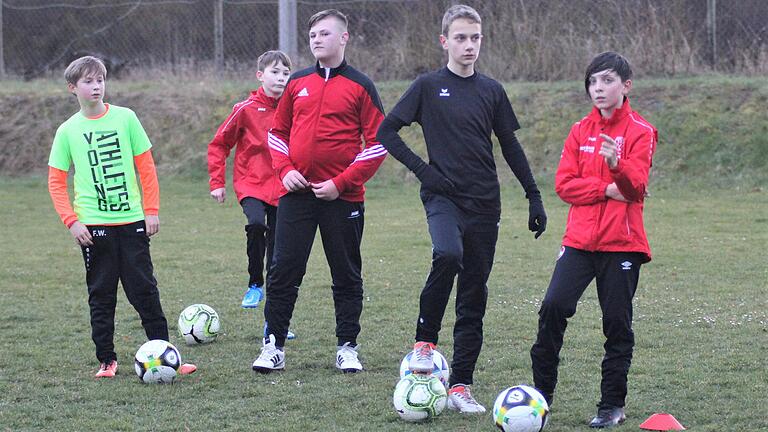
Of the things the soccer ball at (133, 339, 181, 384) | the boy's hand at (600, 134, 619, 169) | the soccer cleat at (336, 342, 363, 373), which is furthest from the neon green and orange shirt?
the boy's hand at (600, 134, 619, 169)

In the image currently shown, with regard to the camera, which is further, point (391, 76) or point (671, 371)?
point (391, 76)

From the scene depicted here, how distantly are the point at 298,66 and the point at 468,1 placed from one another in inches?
138

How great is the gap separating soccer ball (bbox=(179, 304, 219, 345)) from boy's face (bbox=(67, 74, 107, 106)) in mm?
1692

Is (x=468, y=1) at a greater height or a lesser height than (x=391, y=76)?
greater

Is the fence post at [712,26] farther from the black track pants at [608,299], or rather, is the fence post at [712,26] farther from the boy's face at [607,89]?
the black track pants at [608,299]

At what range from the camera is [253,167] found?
28.5 feet

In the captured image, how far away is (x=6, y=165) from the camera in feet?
65.4

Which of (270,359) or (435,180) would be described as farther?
(270,359)

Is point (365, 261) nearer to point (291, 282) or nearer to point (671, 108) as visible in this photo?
point (291, 282)

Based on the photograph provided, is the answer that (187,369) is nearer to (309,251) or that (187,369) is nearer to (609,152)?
(309,251)

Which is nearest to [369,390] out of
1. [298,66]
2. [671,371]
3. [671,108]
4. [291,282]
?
[291,282]

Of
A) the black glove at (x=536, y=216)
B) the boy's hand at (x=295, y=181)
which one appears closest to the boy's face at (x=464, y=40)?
the black glove at (x=536, y=216)

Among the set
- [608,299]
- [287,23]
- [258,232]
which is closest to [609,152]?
[608,299]

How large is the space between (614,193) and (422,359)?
135 centimetres
